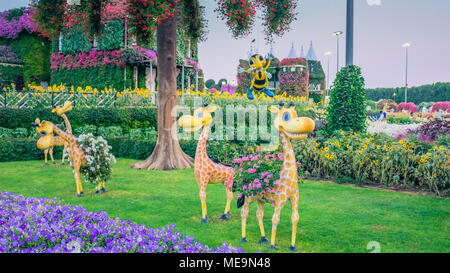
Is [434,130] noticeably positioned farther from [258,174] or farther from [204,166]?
[258,174]

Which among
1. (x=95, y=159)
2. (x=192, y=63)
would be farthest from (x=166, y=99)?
(x=192, y=63)

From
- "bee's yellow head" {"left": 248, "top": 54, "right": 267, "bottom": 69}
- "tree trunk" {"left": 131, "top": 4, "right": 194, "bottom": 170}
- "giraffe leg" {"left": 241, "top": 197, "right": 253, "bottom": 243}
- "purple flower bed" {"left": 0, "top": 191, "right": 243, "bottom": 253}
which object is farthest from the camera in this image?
"tree trunk" {"left": 131, "top": 4, "right": 194, "bottom": 170}

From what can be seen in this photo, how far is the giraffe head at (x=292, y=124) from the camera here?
441cm

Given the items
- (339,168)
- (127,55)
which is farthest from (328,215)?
(127,55)

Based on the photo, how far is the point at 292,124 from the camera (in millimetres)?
4496

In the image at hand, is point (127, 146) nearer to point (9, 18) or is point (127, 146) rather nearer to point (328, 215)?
point (328, 215)

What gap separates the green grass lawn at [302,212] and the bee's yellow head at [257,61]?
143 inches

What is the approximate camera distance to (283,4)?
9.95 m

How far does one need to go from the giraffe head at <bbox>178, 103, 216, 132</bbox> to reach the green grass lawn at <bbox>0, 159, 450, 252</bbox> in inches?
59.4

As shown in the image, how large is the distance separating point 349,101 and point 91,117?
10.3m

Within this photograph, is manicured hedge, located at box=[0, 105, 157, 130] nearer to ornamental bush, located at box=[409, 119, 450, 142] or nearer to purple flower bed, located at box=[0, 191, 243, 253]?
ornamental bush, located at box=[409, 119, 450, 142]

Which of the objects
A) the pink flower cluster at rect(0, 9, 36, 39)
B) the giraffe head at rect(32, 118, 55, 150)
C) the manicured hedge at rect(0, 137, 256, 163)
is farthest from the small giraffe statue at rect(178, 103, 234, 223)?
the pink flower cluster at rect(0, 9, 36, 39)

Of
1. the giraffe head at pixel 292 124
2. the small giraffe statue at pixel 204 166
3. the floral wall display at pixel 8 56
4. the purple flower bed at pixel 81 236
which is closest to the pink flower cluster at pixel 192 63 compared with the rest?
the floral wall display at pixel 8 56

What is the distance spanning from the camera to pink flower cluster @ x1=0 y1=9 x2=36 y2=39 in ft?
86.7
